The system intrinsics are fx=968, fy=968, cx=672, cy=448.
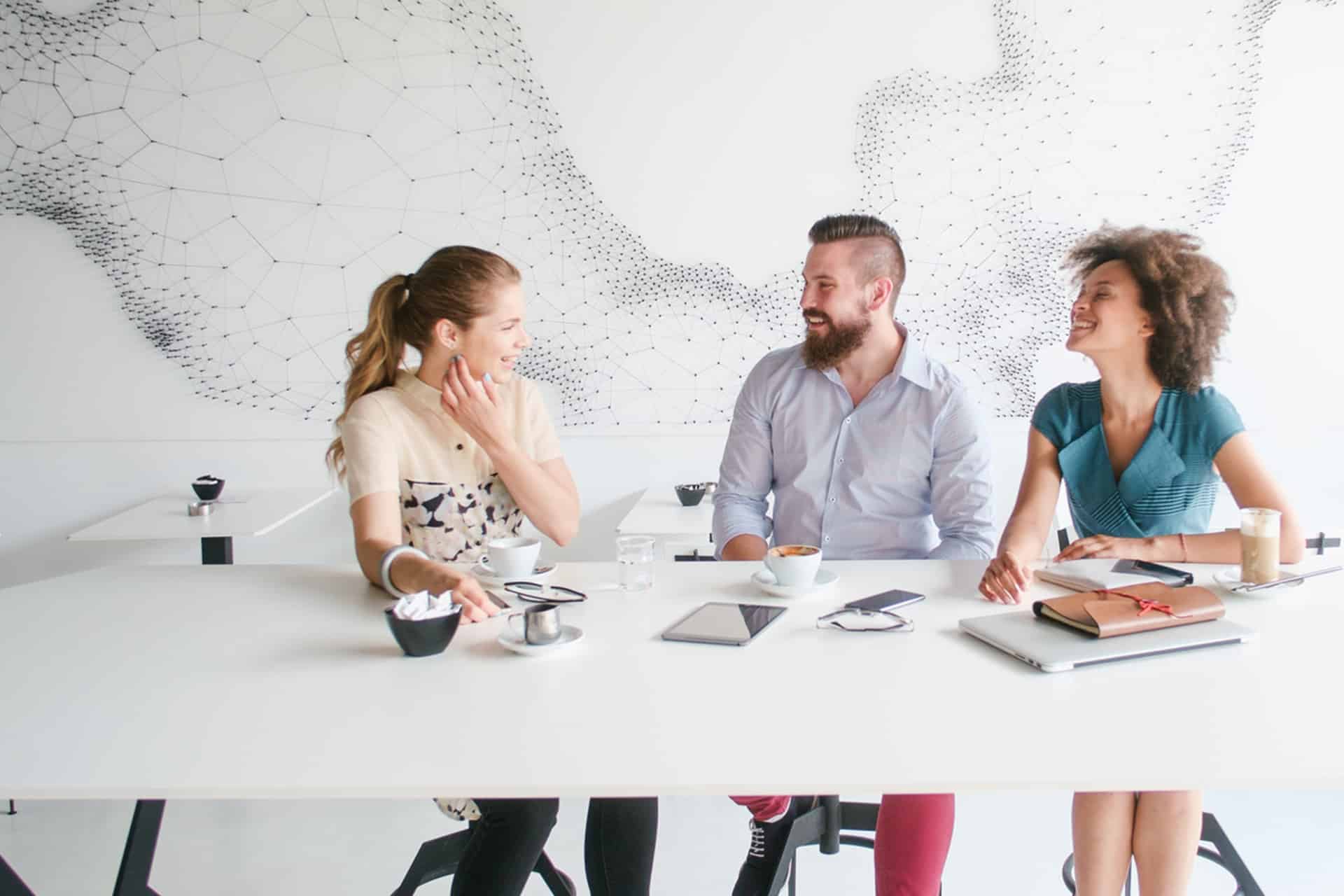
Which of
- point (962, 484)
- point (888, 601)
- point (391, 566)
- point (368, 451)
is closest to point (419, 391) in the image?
point (368, 451)

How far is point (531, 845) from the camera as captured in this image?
1353 mm

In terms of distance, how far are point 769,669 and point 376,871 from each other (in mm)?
1279

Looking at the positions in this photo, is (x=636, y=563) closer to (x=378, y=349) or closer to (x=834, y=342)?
(x=378, y=349)

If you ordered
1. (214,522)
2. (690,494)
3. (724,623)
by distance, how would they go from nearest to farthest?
(724,623)
(214,522)
(690,494)

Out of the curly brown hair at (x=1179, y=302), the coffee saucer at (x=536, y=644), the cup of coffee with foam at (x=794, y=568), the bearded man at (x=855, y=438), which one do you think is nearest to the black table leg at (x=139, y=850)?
the coffee saucer at (x=536, y=644)

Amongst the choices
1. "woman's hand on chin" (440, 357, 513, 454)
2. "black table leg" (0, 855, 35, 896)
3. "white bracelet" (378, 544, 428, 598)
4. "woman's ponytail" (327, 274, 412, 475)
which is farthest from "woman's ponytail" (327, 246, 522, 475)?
"black table leg" (0, 855, 35, 896)

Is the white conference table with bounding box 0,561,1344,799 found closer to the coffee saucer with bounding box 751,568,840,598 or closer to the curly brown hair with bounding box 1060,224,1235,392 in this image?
the coffee saucer with bounding box 751,568,840,598

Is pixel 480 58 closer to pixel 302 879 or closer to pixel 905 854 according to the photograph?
pixel 302 879

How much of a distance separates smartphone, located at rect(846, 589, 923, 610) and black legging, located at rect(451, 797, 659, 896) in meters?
0.46

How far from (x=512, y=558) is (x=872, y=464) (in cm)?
86

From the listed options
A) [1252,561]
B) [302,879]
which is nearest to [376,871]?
[302,879]

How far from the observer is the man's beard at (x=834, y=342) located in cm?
208

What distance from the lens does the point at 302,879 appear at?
1952 millimetres

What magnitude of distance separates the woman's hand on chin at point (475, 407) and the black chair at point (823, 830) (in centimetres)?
84
